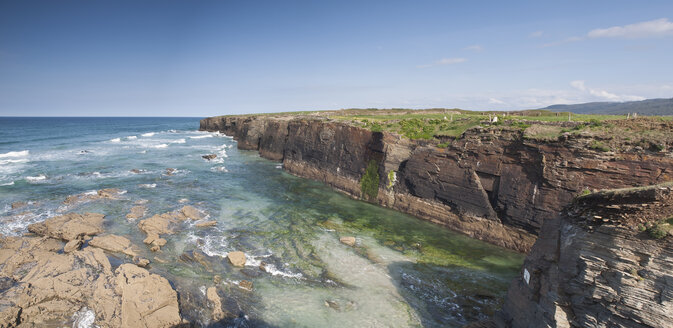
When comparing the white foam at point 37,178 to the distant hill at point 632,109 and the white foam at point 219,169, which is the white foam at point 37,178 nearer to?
the white foam at point 219,169

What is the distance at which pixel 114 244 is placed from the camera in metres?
17.6

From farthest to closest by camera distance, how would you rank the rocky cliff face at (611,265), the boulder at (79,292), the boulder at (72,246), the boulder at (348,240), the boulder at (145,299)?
the boulder at (348,240), the boulder at (72,246), the boulder at (145,299), the boulder at (79,292), the rocky cliff face at (611,265)

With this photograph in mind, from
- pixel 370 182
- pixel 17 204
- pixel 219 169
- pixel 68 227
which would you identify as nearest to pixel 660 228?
pixel 370 182

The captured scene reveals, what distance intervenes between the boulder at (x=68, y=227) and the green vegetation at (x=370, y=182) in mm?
21260

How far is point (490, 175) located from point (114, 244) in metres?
24.9

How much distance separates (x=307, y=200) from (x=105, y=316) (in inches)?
750

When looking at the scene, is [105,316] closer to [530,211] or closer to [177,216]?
[177,216]

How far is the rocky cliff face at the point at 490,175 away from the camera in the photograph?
16.4 metres

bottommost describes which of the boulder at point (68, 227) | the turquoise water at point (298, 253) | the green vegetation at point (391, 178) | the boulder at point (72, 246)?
the turquoise water at point (298, 253)

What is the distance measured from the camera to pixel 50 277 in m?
13.1

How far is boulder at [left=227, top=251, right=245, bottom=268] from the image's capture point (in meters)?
16.6

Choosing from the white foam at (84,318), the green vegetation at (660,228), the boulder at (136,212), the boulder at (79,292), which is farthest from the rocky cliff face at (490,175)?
the white foam at (84,318)

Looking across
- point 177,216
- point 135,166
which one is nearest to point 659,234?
point 177,216

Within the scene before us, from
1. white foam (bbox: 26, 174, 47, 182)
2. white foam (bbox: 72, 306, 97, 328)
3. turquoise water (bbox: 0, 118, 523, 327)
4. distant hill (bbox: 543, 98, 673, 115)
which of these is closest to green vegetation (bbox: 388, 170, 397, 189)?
turquoise water (bbox: 0, 118, 523, 327)
